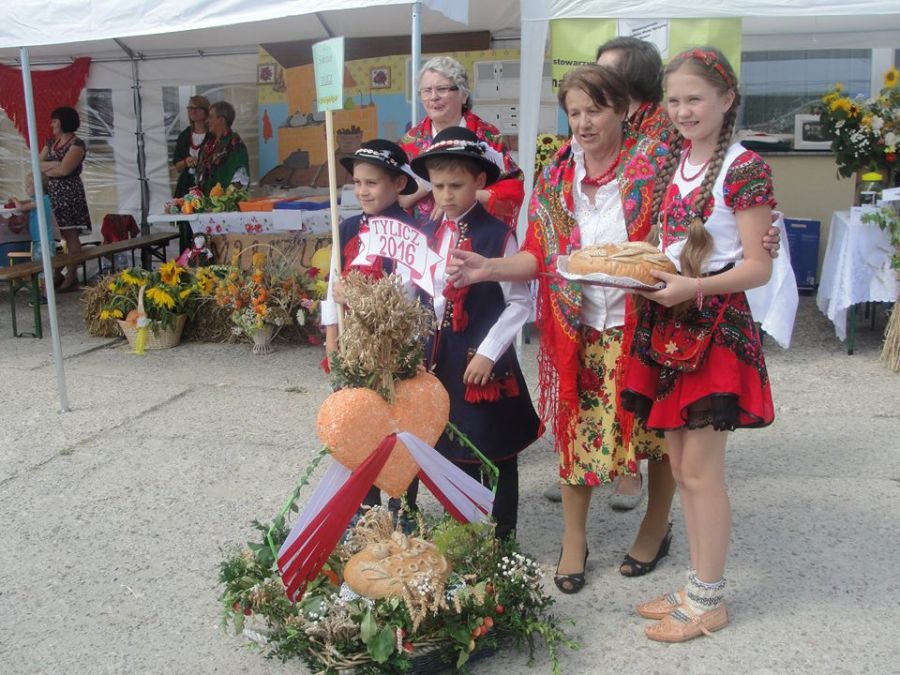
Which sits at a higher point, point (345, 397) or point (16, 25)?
point (16, 25)

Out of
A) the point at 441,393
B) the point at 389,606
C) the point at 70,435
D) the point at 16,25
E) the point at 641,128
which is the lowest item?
the point at 70,435

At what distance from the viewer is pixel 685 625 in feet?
9.19

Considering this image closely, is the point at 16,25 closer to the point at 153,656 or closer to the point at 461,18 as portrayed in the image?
the point at 461,18

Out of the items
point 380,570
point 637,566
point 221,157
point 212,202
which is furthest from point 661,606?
point 221,157

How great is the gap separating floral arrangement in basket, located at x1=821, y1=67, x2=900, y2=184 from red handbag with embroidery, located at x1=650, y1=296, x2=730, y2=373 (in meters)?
4.59

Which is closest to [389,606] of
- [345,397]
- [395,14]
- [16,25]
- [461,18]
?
[345,397]

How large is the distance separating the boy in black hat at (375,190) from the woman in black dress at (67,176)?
6.87 meters

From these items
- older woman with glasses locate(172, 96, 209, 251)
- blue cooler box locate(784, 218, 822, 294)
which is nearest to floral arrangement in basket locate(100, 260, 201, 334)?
older woman with glasses locate(172, 96, 209, 251)

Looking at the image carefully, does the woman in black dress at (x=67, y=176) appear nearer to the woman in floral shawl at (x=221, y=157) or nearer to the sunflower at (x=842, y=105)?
the woman in floral shawl at (x=221, y=157)

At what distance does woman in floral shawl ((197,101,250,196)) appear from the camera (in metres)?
9.08

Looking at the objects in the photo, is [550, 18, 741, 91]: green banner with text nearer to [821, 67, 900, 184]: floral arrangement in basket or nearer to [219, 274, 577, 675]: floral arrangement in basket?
[821, 67, 900, 184]: floral arrangement in basket

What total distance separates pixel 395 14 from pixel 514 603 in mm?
6175

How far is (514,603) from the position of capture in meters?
2.76

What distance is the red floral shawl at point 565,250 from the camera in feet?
9.15
